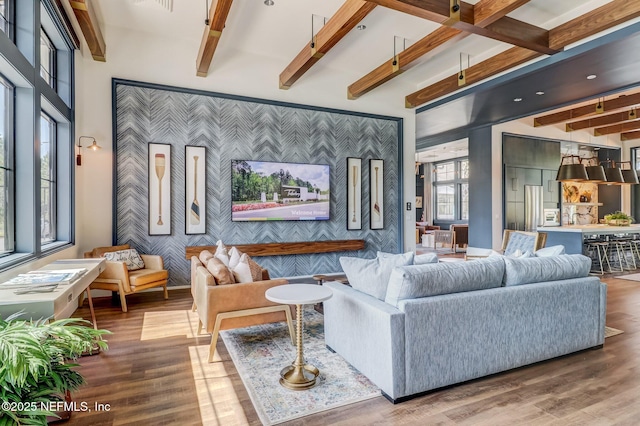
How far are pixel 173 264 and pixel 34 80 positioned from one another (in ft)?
10.2

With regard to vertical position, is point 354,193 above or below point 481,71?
below

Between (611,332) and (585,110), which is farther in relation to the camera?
(585,110)

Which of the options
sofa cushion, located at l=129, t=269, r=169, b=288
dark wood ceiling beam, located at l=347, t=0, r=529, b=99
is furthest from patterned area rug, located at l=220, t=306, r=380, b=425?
dark wood ceiling beam, located at l=347, t=0, r=529, b=99

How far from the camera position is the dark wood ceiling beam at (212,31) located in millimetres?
3856

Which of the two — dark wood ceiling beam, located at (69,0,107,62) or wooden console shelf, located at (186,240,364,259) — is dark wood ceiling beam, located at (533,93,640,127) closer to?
wooden console shelf, located at (186,240,364,259)

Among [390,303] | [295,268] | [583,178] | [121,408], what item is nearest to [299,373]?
[390,303]

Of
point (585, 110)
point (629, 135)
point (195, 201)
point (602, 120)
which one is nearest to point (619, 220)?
point (585, 110)

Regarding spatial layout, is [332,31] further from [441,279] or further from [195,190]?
[441,279]

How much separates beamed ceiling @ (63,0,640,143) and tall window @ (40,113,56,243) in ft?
4.12

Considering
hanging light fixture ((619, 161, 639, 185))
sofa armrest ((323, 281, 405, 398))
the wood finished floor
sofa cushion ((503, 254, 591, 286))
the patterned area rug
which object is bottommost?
the wood finished floor

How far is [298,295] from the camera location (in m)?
2.62

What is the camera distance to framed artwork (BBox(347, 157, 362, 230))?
6.83 meters

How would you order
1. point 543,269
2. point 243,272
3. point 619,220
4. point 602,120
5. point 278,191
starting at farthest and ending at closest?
point 602,120, point 619,220, point 278,191, point 243,272, point 543,269

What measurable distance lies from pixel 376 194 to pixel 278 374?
16.0 feet
